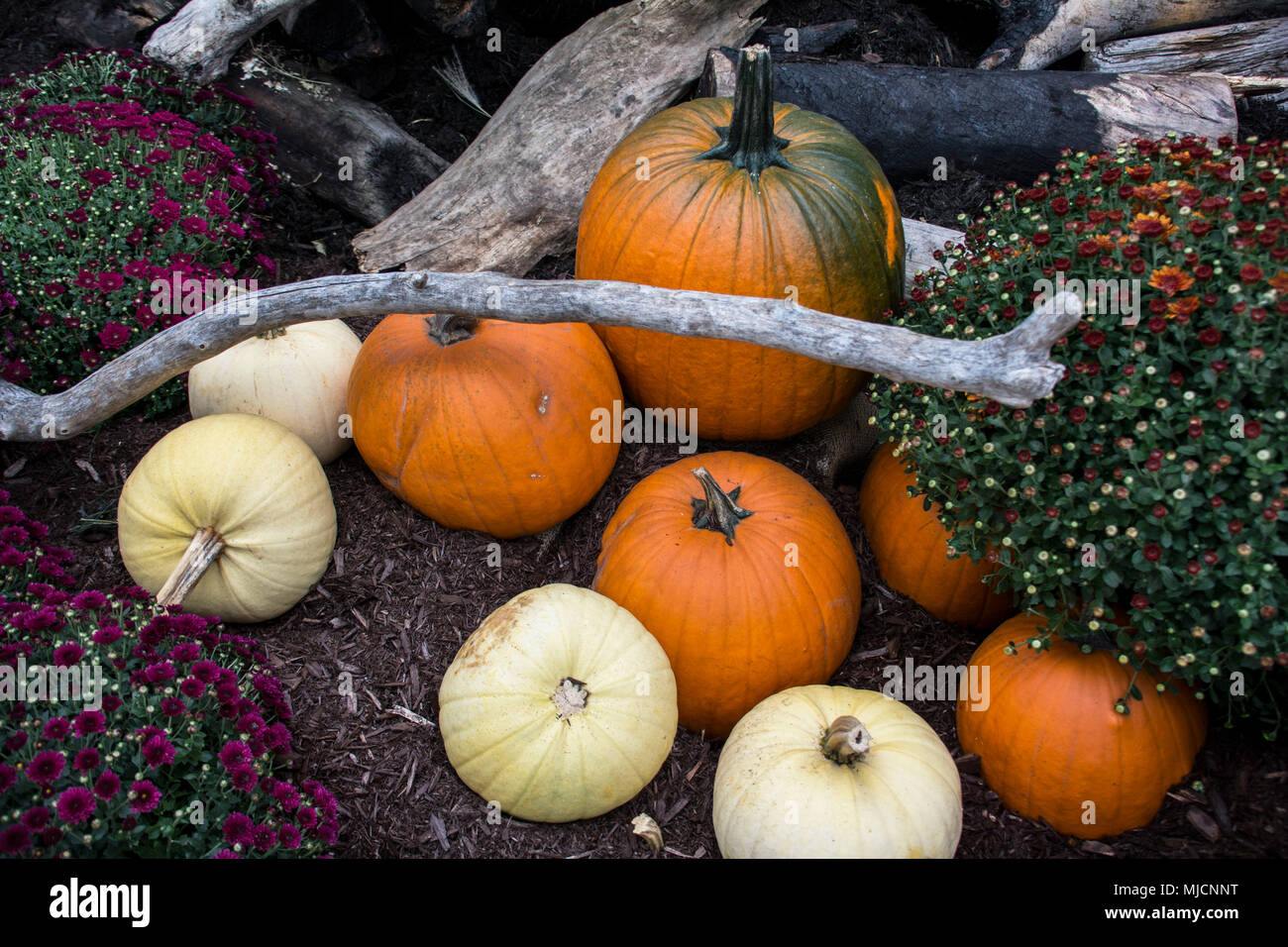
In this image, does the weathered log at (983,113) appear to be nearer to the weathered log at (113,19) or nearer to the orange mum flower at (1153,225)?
the orange mum flower at (1153,225)

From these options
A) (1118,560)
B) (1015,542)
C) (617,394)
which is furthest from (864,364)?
(617,394)

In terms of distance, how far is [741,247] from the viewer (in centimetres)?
335

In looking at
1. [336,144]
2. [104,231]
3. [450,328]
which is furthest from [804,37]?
[104,231]

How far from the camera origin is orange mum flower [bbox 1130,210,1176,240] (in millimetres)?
2594

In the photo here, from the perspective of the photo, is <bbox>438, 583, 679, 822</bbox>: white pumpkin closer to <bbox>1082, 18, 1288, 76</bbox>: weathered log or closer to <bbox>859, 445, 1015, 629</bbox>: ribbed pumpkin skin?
<bbox>859, 445, 1015, 629</bbox>: ribbed pumpkin skin

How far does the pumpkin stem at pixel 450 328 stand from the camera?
3.41 metres

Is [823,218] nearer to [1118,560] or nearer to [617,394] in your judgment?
[617,394]

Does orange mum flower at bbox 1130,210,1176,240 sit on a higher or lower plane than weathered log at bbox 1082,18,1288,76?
lower

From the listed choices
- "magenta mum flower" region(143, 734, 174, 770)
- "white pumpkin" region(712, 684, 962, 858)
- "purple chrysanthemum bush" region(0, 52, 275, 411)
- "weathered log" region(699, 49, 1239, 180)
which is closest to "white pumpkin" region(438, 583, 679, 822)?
"white pumpkin" region(712, 684, 962, 858)

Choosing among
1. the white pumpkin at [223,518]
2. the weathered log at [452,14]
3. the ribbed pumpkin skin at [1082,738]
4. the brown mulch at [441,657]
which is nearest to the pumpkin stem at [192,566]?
the white pumpkin at [223,518]

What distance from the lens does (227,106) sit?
479cm

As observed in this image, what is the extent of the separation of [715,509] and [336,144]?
300cm

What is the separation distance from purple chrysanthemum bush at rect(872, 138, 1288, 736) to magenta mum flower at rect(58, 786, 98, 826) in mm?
2314

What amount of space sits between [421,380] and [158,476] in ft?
2.91
